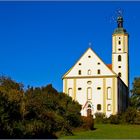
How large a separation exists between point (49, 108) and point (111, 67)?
48903 mm

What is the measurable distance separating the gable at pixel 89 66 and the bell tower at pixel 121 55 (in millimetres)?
7041

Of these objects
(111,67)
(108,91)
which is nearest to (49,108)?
(108,91)

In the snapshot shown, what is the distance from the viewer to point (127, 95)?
100m

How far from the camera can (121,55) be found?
320 ft

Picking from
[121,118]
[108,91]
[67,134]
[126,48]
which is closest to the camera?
[67,134]

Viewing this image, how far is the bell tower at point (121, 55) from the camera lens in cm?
9712

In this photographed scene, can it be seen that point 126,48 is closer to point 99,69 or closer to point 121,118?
point 99,69

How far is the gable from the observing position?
9044 cm

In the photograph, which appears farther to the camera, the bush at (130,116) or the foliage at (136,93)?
the foliage at (136,93)

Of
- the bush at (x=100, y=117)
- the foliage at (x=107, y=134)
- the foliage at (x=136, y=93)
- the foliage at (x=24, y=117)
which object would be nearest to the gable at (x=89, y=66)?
the bush at (x=100, y=117)

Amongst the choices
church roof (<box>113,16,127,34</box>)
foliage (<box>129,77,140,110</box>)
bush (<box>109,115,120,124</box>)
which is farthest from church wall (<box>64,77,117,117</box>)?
church roof (<box>113,16,127,34</box>)

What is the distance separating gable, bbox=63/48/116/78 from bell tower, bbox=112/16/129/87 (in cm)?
704

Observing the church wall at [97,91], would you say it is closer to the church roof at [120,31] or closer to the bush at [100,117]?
the bush at [100,117]

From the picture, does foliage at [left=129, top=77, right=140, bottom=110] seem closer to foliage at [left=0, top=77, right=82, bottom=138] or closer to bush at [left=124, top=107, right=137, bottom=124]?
bush at [left=124, top=107, right=137, bottom=124]
